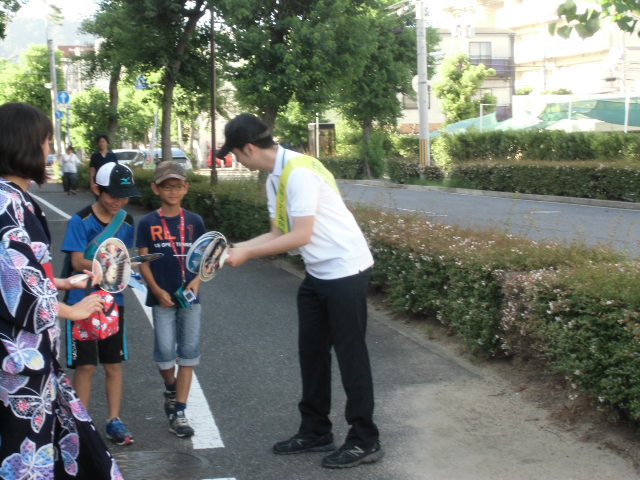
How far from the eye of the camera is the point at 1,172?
2.83 metres

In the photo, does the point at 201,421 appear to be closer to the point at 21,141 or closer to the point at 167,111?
the point at 21,141

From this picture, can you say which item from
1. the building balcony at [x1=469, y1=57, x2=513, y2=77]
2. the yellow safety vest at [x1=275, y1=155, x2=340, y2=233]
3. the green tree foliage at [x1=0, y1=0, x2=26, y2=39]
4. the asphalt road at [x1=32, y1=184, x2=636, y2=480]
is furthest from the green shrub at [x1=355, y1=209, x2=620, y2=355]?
the building balcony at [x1=469, y1=57, x2=513, y2=77]

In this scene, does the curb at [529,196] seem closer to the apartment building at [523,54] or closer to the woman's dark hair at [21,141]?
the woman's dark hair at [21,141]

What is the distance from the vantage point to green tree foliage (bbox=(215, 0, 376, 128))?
1923 centimetres

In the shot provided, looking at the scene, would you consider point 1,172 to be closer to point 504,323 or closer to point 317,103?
point 504,323

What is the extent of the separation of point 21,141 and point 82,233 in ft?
5.44

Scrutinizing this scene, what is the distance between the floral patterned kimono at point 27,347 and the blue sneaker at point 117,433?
69.7 inches

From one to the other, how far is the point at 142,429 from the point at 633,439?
9.17ft

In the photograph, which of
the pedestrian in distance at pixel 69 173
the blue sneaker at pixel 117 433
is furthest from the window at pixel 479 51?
the blue sneaker at pixel 117 433

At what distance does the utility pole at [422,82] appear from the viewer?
93.9ft

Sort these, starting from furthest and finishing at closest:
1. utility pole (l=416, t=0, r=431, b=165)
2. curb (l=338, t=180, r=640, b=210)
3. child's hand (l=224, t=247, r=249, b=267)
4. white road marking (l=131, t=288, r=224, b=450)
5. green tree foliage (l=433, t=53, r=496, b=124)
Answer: green tree foliage (l=433, t=53, r=496, b=124), utility pole (l=416, t=0, r=431, b=165), curb (l=338, t=180, r=640, b=210), white road marking (l=131, t=288, r=224, b=450), child's hand (l=224, t=247, r=249, b=267)

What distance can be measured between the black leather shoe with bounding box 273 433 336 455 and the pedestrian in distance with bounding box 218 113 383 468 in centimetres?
22

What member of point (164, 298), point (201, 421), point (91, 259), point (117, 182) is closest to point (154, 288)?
point (164, 298)

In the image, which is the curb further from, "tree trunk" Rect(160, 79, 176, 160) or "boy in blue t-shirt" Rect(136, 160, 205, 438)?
"boy in blue t-shirt" Rect(136, 160, 205, 438)
